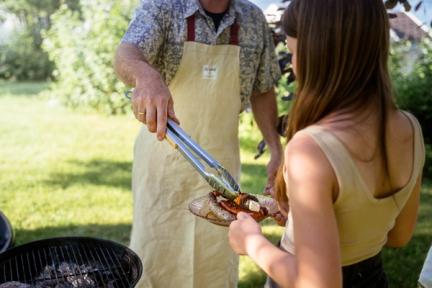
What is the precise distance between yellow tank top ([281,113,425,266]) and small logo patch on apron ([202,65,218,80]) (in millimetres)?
962

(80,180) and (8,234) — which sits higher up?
(8,234)

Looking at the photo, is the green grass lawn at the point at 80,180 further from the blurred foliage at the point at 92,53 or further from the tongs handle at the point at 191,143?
the tongs handle at the point at 191,143

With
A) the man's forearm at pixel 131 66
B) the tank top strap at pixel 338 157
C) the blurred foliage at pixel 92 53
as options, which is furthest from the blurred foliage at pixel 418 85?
the tank top strap at pixel 338 157

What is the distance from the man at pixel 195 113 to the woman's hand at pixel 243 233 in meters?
0.85

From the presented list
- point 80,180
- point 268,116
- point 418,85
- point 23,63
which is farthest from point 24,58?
point 268,116

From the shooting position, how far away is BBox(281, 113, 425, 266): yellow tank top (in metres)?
1.12

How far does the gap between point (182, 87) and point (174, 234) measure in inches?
24.6

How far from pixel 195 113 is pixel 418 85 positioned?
4532mm

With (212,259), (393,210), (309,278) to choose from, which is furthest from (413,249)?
(309,278)

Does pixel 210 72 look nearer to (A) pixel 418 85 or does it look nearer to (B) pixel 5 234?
(B) pixel 5 234

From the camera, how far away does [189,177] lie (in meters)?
2.22

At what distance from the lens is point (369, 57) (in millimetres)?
1187

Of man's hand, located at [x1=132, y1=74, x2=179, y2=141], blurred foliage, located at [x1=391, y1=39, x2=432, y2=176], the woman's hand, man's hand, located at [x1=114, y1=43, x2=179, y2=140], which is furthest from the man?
blurred foliage, located at [x1=391, y1=39, x2=432, y2=176]

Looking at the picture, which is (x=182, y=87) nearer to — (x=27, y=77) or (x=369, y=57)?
(x=369, y=57)
